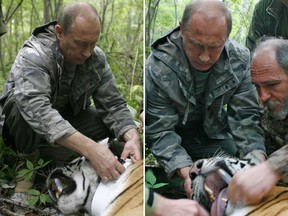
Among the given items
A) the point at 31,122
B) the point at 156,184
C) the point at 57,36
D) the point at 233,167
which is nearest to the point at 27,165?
the point at 31,122

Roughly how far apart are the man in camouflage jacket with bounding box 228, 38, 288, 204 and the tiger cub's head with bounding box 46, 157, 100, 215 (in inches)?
14.0

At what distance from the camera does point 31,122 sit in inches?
49.2

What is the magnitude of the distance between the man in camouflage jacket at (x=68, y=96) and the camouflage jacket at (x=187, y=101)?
0.50 feet

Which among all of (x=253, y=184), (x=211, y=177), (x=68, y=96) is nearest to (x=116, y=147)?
(x=68, y=96)

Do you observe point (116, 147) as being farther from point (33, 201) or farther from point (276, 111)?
point (276, 111)

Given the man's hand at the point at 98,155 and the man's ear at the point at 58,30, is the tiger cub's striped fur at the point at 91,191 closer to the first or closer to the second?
the man's hand at the point at 98,155

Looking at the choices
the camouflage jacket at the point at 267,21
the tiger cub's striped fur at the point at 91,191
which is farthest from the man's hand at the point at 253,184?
the camouflage jacket at the point at 267,21

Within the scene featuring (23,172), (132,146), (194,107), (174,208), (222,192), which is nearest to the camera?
(174,208)

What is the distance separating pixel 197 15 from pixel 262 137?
13.1 inches

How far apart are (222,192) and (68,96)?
0.55 metres

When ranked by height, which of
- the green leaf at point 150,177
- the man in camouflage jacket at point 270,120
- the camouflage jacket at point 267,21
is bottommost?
the green leaf at point 150,177

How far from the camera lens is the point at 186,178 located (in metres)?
1.07

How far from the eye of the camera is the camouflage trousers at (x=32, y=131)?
4.59 feet

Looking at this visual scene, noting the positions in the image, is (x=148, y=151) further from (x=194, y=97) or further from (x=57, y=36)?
(x=57, y=36)
